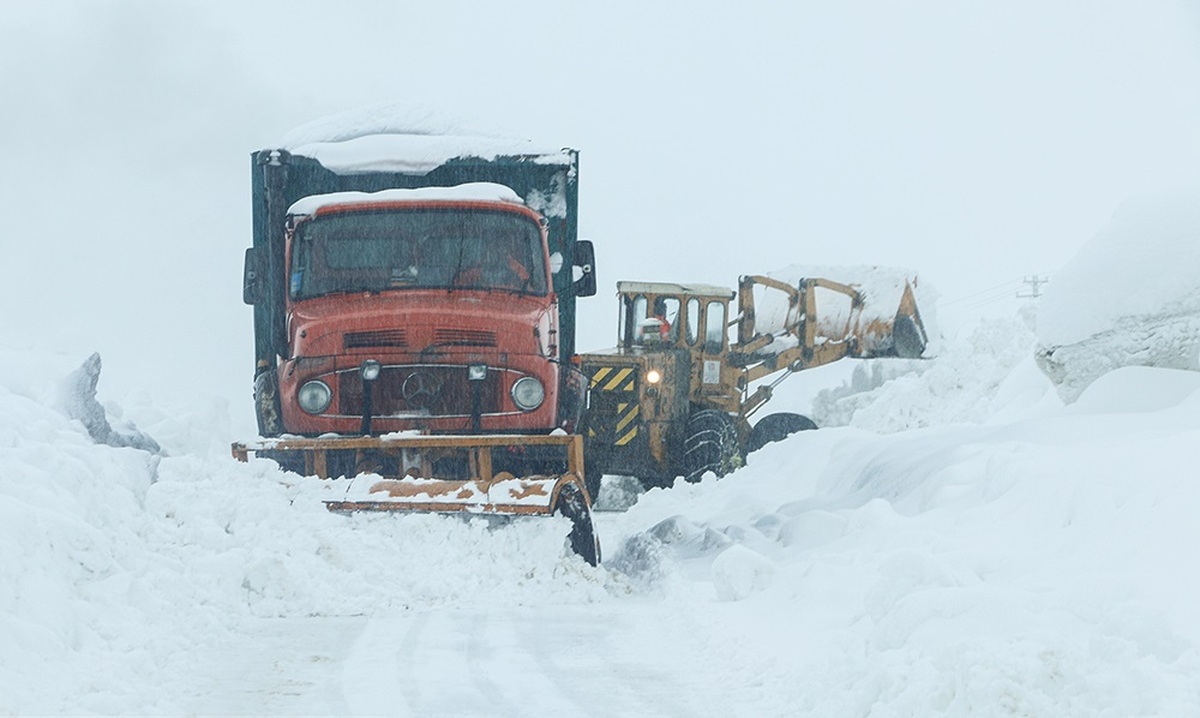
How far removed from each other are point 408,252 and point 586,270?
151 centimetres

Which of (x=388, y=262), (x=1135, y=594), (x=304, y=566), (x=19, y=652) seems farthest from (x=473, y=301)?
(x=1135, y=594)

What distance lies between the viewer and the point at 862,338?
2334 centimetres

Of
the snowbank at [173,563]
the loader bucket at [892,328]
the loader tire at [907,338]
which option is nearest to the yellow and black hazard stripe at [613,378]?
the loader bucket at [892,328]

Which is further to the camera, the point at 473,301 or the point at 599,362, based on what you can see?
the point at 599,362

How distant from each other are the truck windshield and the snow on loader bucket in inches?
56.5

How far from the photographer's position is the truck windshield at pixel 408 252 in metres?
10.7

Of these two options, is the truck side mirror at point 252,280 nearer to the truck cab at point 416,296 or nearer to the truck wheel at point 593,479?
the truck cab at point 416,296

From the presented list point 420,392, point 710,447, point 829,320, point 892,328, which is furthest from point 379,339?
point 892,328

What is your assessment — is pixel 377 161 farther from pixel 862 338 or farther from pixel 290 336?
pixel 862 338

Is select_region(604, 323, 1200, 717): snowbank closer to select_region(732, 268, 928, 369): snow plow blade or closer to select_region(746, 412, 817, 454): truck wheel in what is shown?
select_region(746, 412, 817, 454): truck wheel

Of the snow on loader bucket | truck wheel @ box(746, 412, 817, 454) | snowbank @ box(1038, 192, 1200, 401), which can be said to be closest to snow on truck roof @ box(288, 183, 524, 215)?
the snow on loader bucket

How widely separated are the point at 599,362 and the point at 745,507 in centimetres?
501

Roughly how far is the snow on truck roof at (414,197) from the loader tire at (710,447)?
6.88 metres

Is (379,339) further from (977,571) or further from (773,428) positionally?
(773,428)
